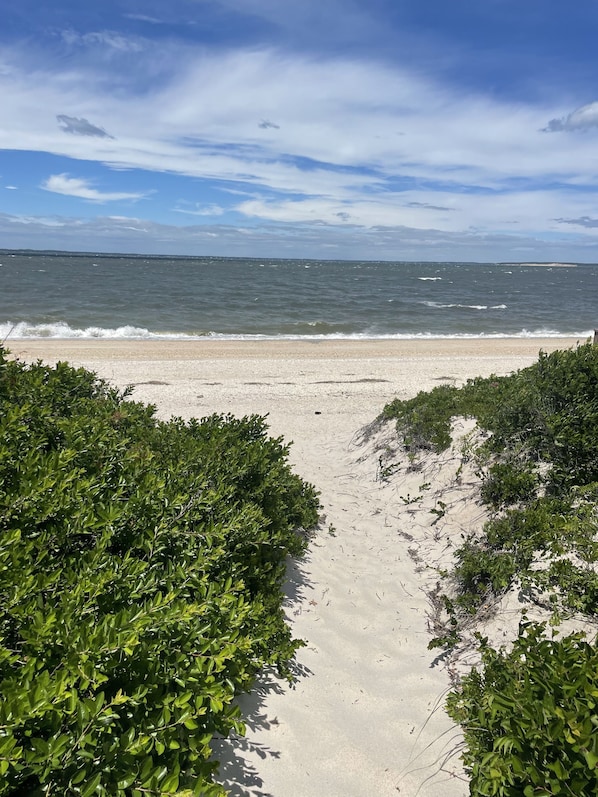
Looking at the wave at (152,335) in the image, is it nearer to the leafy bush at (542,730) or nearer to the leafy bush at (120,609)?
the leafy bush at (120,609)

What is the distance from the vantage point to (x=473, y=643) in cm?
404

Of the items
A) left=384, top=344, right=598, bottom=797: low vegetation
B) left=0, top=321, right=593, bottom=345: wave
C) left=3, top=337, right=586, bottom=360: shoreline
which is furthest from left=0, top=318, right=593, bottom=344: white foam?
left=384, top=344, right=598, bottom=797: low vegetation

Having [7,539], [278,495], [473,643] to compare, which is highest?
[7,539]

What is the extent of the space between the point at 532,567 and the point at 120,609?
3.48m

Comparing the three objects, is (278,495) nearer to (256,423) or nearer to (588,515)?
(256,423)

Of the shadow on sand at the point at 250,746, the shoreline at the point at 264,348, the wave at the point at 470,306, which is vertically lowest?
the shadow on sand at the point at 250,746

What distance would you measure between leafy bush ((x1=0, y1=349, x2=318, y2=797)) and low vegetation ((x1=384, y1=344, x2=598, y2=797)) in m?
1.29

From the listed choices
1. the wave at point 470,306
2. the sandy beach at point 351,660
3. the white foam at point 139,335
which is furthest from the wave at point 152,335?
the sandy beach at point 351,660

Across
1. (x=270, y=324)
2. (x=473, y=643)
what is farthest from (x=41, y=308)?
(x=473, y=643)

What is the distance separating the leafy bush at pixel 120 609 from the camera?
1.81m

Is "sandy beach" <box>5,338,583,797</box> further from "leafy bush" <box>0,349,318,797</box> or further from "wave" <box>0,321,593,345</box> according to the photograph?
"wave" <box>0,321,593,345</box>

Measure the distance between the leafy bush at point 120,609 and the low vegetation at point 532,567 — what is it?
50.9 inches

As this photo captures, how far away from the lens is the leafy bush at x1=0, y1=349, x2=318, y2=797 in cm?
181

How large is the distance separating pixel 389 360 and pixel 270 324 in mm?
12028
